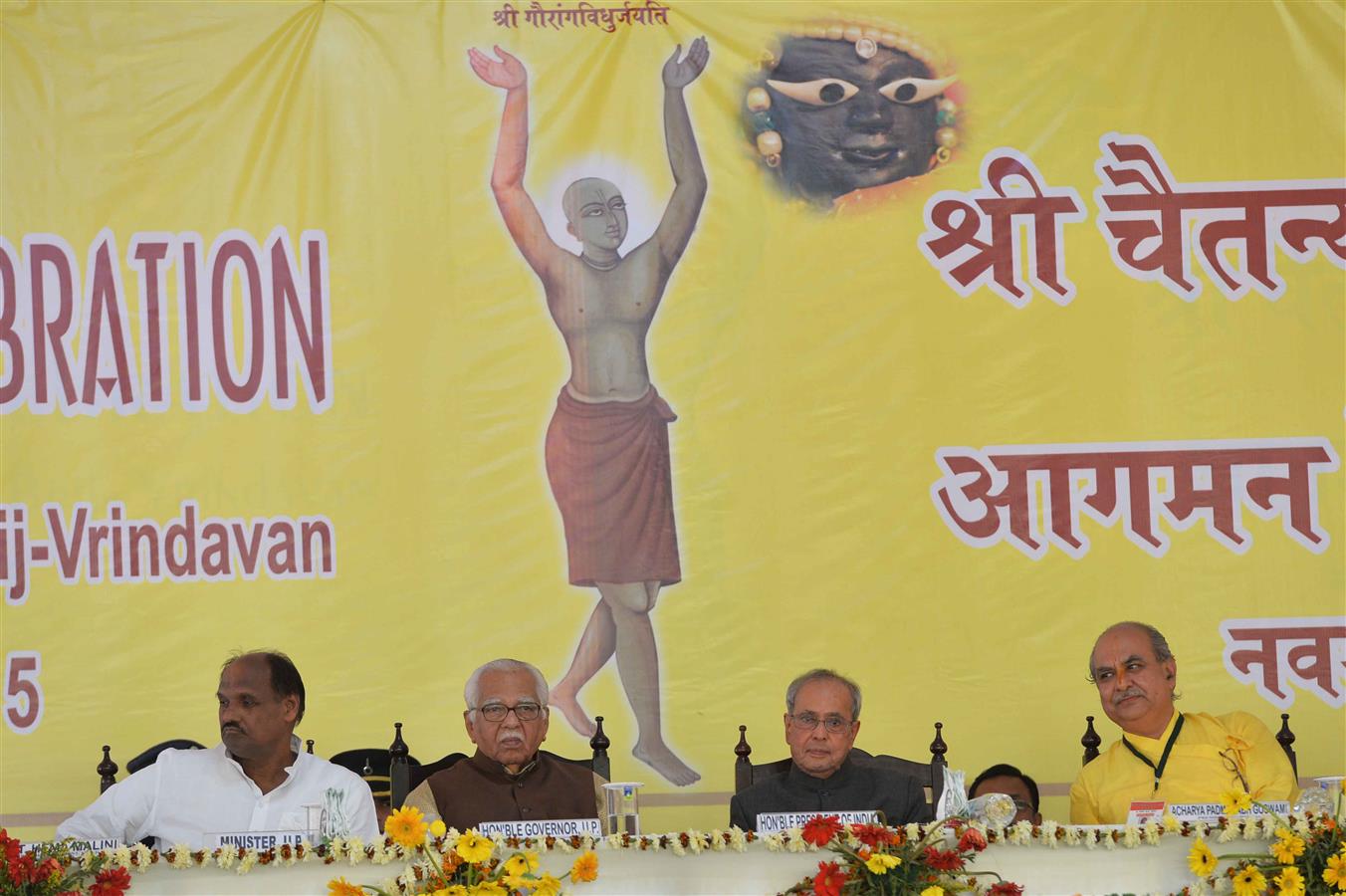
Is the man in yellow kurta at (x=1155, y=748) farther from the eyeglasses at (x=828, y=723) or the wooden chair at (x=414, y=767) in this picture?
the wooden chair at (x=414, y=767)

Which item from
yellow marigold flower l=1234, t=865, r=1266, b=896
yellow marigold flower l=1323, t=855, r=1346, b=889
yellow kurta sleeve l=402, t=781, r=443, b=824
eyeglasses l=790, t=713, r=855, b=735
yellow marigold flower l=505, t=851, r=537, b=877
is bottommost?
yellow marigold flower l=1234, t=865, r=1266, b=896

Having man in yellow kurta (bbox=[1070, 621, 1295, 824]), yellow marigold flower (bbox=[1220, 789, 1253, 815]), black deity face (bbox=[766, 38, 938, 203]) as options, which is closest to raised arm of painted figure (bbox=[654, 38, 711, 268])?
black deity face (bbox=[766, 38, 938, 203])

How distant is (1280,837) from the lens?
295cm

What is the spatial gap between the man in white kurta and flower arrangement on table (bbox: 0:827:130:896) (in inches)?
26.6

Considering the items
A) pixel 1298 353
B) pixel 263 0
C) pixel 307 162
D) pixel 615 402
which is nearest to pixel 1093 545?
pixel 1298 353

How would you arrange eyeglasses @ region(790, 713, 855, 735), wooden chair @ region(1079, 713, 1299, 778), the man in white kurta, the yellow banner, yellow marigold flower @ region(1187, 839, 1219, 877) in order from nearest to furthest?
1. yellow marigold flower @ region(1187, 839, 1219, 877)
2. the man in white kurta
3. eyeglasses @ region(790, 713, 855, 735)
4. wooden chair @ region(1079, 713, 1299, 778)
5. the yellow banner

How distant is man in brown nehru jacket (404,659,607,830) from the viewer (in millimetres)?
3855

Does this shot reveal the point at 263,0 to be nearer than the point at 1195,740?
No

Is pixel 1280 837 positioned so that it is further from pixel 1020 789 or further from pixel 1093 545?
pixel 1093 545

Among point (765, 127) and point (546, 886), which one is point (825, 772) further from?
point (765, 127)

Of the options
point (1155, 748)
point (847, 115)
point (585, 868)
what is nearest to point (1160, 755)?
point (1155, 748)

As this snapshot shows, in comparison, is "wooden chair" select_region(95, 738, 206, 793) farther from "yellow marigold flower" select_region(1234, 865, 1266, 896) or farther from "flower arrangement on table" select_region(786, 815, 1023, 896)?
"yellow marigold flower" select_region(1234, 865, 1266, 896)

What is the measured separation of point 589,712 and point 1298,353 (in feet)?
7.58

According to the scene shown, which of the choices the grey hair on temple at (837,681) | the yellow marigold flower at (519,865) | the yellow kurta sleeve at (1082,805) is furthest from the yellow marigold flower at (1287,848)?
the yellow marigold flower at (519,865)
